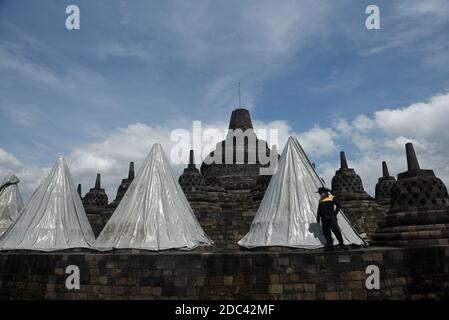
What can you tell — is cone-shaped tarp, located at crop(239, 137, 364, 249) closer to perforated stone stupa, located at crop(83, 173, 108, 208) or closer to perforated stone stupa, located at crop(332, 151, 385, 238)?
perforated stone stupa, located at crop(332, 151, 385, 238)

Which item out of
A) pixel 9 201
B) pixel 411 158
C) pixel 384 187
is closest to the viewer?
pixel 411 158

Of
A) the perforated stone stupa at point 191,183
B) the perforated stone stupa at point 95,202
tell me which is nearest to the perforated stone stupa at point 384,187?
the perforated stone stupa at point 191,183

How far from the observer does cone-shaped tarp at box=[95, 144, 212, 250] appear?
7.81 metres

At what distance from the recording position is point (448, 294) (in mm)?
5676

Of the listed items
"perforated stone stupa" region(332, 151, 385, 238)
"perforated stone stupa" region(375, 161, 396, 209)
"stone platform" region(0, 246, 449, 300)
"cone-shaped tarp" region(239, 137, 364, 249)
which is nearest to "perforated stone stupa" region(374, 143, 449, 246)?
"stone platform" region(0, 246, 449, 300)

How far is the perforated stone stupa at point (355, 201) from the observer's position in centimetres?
1569

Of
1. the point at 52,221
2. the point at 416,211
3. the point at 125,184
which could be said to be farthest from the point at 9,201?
the point at 416,211

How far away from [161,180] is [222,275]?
4216mm

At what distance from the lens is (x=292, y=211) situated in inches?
296

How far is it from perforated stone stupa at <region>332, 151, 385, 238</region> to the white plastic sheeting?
16.2m

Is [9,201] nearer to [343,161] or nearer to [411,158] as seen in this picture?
[411,158]

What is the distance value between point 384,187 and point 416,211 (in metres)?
16.6

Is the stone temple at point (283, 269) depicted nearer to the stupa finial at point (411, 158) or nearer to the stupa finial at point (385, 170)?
the stupa finial at point (411, 158)
